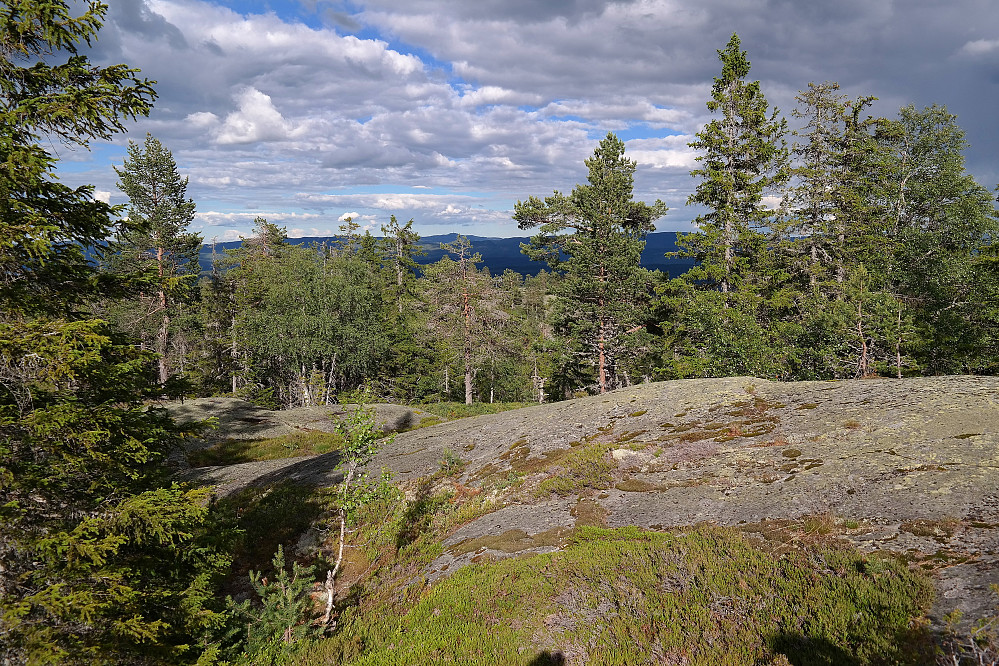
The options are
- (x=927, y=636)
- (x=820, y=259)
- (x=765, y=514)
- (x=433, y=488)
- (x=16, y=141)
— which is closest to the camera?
(x=927, y=636)

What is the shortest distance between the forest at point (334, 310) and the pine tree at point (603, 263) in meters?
0.18

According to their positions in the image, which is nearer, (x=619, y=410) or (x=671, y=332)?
(x=619, y=410)

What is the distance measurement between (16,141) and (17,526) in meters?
5.76

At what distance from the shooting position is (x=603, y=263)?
91.9 feet

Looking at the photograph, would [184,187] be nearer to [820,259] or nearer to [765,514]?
[765,514]

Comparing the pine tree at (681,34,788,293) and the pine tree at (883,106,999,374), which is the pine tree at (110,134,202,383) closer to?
the pine tree at (681,34,788,293)

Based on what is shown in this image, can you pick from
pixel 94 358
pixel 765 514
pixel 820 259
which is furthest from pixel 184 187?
pixel 820 259

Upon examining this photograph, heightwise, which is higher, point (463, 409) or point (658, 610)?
point (658, 610)

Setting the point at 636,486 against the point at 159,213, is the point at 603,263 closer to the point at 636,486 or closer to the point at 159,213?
the point at 636,486

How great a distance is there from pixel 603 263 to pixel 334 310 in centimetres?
2698

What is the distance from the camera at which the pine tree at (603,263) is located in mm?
28359

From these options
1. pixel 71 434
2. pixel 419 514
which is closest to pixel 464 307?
pixel 419 514

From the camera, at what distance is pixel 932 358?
1097 inches

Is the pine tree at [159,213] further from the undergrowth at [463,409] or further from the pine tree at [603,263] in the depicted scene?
the pine tree at [603,263]
